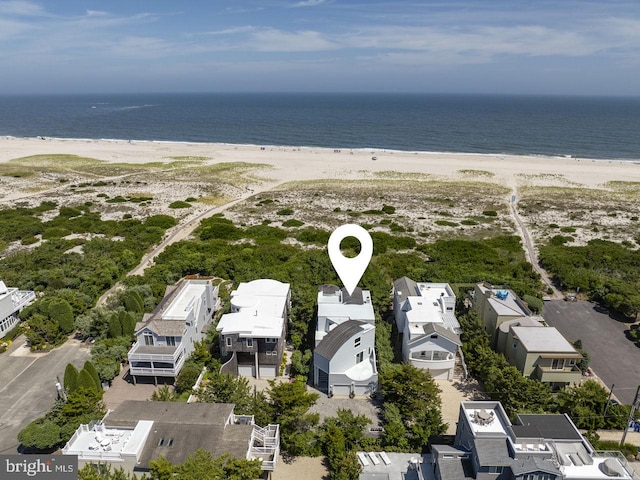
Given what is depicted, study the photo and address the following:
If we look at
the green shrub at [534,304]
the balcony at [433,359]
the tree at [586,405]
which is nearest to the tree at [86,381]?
the balcony at [433,359]

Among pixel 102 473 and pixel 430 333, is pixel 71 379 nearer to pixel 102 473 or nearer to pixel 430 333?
pixel 102 473

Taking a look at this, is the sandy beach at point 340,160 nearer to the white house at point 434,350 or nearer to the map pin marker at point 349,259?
the map pin marker at point 349,259

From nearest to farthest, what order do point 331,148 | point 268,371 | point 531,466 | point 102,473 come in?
point 531,466
point 102,473
point 268,371
point 331,148

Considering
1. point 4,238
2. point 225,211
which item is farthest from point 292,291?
point 4,238

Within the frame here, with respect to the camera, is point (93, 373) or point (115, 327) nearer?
point (93, 373)

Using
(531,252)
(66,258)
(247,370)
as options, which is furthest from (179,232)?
(531,252)
